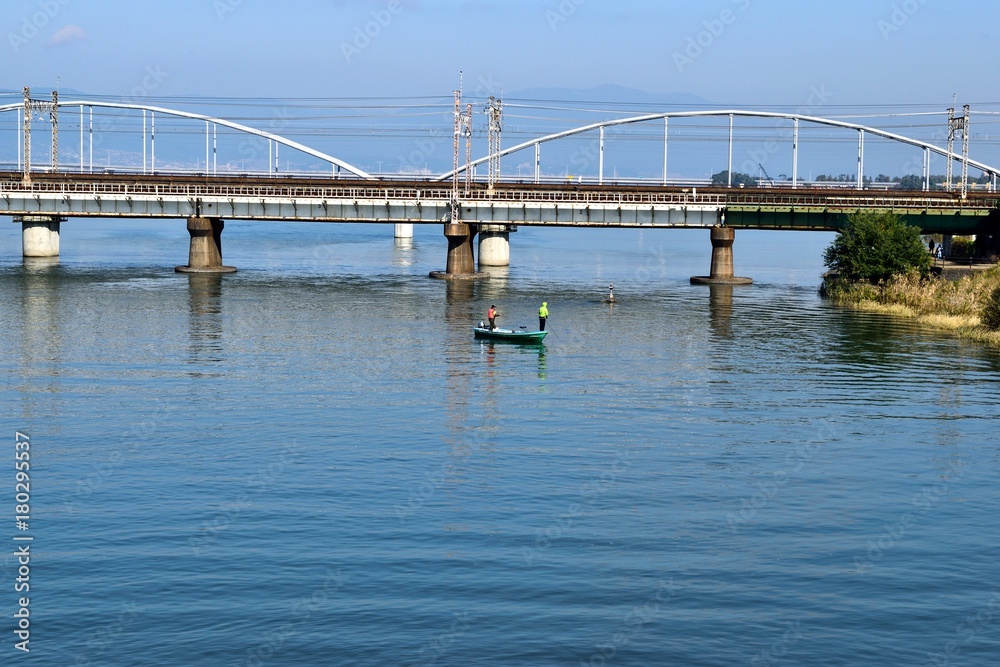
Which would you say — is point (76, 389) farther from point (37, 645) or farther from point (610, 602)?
point (610, 602)

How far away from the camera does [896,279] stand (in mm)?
104750

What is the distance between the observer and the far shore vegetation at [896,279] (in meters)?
92.8

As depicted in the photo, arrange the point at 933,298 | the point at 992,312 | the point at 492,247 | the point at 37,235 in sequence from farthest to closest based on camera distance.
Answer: the point at 492,247
the point at 37,235
the point at 933,298
the point at 992,312

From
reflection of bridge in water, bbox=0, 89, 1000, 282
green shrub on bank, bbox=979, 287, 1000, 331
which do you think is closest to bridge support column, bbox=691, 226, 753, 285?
reflection of bridge in water, bbox=0, 89, 1000, 282

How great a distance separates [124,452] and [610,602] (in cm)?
2162

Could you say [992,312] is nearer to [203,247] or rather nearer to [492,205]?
[492,205]

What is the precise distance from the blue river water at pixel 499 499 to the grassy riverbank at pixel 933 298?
27.6 feet

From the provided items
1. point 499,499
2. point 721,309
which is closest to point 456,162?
point 721,309

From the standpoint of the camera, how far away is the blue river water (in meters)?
28.3

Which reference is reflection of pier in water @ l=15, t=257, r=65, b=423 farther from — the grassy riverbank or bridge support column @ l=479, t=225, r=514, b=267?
the grassy riverbank

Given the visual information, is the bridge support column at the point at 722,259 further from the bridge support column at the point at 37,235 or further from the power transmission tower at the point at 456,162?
the bridge support column at the point at 37,235

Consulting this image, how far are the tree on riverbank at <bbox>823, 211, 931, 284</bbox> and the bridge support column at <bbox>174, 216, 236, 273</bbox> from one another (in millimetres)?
64523

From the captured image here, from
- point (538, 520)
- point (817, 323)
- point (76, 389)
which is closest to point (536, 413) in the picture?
point (538, 520)

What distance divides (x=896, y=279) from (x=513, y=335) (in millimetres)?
43021
